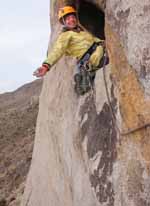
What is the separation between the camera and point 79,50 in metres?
10.3

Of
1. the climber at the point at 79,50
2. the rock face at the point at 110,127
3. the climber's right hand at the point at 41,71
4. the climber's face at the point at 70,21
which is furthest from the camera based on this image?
the climber's face at the point at 70,21

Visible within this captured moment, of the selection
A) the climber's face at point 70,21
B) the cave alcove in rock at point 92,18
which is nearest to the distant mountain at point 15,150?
the cave alcove in rock at point 92,18

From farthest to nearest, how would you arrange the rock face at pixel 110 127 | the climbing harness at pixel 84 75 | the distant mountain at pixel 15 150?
the distant mountain at pixel 15 150 → the climbing harness at pixel 84 75 → the rock face at pixel 110 127

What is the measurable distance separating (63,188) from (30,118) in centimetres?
1915

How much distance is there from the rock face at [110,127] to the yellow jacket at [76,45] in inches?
23.4

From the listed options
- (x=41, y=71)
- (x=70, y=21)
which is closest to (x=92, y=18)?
(x=70, y=21)

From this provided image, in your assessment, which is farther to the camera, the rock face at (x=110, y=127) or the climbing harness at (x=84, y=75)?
the climbing harness at (x=84, y=75)

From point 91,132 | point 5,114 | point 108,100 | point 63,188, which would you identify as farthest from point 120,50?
point 5,114

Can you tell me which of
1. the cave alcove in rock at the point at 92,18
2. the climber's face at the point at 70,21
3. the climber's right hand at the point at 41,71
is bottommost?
the climber's right hand at the point at 41,71

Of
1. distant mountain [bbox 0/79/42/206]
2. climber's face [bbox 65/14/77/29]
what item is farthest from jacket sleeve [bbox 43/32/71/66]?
distant mountain [bbox 0/79/42/206]

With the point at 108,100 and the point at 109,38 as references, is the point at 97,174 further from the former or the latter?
the point at 109,38

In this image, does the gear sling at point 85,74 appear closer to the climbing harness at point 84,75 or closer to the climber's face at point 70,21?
the climbing harness at point 84,75

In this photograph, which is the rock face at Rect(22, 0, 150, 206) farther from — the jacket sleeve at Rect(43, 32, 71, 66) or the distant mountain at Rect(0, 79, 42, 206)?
the distant mountain at Rect(0, 79, 42, 206)

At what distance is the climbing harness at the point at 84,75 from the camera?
9798 millimetres
